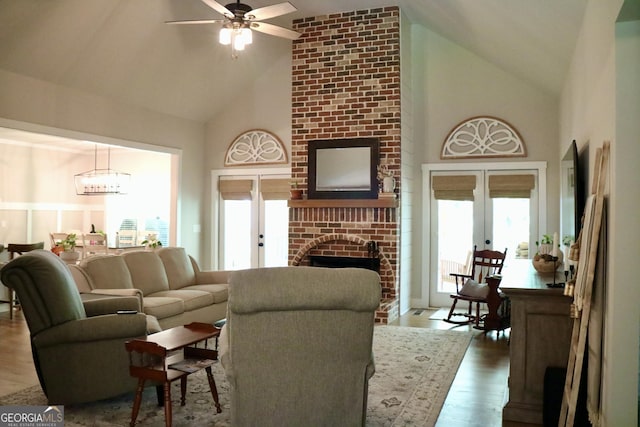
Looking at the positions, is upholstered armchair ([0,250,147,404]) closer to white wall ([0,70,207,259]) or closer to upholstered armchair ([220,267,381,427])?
upholstered armchair ([220,267,381,427])

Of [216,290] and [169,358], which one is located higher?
[216,290]

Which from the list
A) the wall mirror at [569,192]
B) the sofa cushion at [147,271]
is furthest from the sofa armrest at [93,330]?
the wall mirror at [569,192]

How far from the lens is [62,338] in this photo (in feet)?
11.4

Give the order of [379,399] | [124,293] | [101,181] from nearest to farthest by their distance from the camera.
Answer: [379,399], [124,293], [101,181]

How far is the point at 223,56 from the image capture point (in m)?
7.36

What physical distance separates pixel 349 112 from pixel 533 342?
14.0ft

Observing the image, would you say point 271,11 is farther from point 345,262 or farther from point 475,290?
point 475,290

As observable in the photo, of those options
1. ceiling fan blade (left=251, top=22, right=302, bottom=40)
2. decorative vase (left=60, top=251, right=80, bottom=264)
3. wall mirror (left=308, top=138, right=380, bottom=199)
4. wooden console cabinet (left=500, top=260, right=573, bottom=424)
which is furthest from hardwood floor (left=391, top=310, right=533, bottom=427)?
decorative vase (left=60, top=251, right=80, bottom=264)

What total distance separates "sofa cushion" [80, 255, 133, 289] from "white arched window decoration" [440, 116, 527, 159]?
14.2 feet

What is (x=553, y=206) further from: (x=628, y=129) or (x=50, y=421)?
(x=50, y=421)

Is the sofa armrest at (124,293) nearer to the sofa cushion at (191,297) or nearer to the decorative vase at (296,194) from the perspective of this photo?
the sofa cushion at (191,297)

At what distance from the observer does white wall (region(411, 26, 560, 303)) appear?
6.77 metres

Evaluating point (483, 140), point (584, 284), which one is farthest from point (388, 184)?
point (584, 284)

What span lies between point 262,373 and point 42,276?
1.72m
